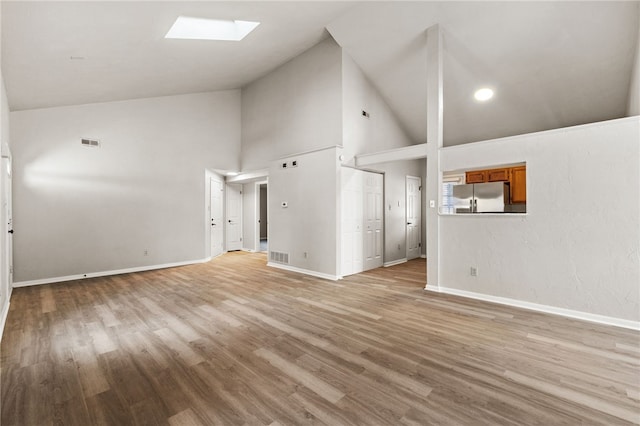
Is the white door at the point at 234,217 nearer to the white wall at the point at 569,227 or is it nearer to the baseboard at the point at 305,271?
the baseboard at the point at 305,271

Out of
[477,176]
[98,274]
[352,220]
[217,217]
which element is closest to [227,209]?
[217,217]

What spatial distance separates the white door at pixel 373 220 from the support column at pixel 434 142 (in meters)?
1.72

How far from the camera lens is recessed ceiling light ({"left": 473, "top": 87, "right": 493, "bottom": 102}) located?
5.44 meters

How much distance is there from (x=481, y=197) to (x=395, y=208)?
1933 millimetres

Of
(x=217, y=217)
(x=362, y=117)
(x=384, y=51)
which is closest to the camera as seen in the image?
(x=384, y=51)

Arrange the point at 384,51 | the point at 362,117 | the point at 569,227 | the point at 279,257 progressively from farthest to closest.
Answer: the point at 279,257
the point at 362,117
the point at 384,51
the point at 569,227

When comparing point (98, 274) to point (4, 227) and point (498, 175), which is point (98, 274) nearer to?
point (4, 227)

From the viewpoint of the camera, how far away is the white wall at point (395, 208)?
272 inches

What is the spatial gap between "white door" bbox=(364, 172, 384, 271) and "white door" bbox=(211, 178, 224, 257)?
4418mm

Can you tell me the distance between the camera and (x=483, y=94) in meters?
5.53

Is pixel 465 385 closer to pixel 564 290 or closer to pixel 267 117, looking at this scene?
pixel 564 290

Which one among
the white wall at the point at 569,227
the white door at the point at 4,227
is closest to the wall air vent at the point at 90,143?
the white door at the point at 4,227

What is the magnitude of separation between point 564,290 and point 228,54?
6.33 metres

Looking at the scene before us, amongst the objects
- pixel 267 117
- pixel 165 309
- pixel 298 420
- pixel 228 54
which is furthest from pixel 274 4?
pixel 298 420
